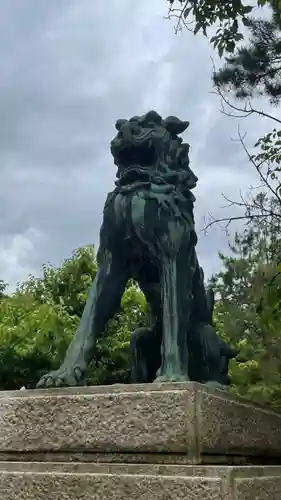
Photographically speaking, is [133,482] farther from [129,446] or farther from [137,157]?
[137,157]

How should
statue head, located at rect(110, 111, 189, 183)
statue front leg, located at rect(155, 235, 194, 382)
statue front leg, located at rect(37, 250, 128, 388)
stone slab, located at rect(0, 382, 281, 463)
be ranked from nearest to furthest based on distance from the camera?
stone slab, located at rect(0, 382, 281, 463), statue front leg, located at rect(155, 235, 194, 382), statue front leg, located at rect(37, 250, 128, 388), statue head, located at rect(110, 111, 189, 183)

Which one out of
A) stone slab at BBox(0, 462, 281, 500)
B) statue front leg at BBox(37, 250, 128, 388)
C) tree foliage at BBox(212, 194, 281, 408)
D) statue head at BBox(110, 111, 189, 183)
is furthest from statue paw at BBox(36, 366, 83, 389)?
tree foliage at BBox(212, 194, 281, 408)

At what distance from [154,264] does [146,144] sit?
67 cm

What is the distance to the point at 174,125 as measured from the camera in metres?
4.68

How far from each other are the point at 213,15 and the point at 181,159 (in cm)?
244

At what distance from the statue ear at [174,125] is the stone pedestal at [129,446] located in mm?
1561

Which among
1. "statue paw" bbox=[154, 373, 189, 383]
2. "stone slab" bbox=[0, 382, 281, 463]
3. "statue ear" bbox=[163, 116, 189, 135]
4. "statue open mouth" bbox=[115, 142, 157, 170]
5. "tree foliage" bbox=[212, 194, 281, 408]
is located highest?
"tree foliage" bbox=[212, 194, 281, 408]

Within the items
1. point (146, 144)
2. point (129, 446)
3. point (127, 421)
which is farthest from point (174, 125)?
point (129, 446)

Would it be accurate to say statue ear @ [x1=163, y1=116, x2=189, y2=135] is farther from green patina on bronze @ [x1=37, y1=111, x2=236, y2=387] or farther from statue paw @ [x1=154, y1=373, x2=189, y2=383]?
statue paw @ [x1=154, y1=373, x2=189, y2=383]

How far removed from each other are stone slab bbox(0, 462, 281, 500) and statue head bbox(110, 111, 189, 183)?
1.65m

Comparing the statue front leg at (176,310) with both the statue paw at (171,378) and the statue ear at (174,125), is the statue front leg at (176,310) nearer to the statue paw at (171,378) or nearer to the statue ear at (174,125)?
the statue paw at (171,378)

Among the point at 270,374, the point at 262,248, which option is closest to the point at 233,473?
the point at 262,248

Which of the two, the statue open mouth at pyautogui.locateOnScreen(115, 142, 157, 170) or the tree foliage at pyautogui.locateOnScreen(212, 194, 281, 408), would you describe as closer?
the statue open mouth at pyautogui.locateOnScreen(115, 142, 157, 170)

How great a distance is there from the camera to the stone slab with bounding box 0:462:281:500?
3.53 metres
